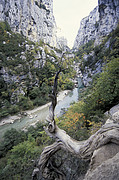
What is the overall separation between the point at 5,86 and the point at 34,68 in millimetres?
10232

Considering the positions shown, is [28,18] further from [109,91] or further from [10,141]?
[109,91]

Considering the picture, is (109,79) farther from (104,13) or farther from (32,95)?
(104,13)

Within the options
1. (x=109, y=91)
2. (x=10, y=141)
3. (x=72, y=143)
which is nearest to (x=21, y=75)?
(x=10, y=141)

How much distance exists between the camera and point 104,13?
3659 cm

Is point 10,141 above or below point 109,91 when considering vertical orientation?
below

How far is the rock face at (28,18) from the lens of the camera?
31.8 m

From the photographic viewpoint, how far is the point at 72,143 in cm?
174

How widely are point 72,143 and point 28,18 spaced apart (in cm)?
4976

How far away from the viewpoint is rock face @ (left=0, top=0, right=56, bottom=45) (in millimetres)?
31814

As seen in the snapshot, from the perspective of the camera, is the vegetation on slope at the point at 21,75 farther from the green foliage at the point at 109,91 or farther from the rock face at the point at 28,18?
the green foliage at the point at 109,91

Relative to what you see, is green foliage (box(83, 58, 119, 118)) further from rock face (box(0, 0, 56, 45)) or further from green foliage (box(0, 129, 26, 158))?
rock face (box(0, 0, 56, 45))

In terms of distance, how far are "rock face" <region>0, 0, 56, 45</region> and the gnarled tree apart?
139 ft

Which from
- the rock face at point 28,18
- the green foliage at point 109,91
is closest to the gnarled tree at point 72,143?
the green foliage at point 109,91

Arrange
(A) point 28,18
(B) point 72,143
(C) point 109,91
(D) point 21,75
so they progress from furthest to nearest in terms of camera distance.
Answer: (A) point 28,18
(D) point 21,75
(C) point 109,91
(B) point 72,143
